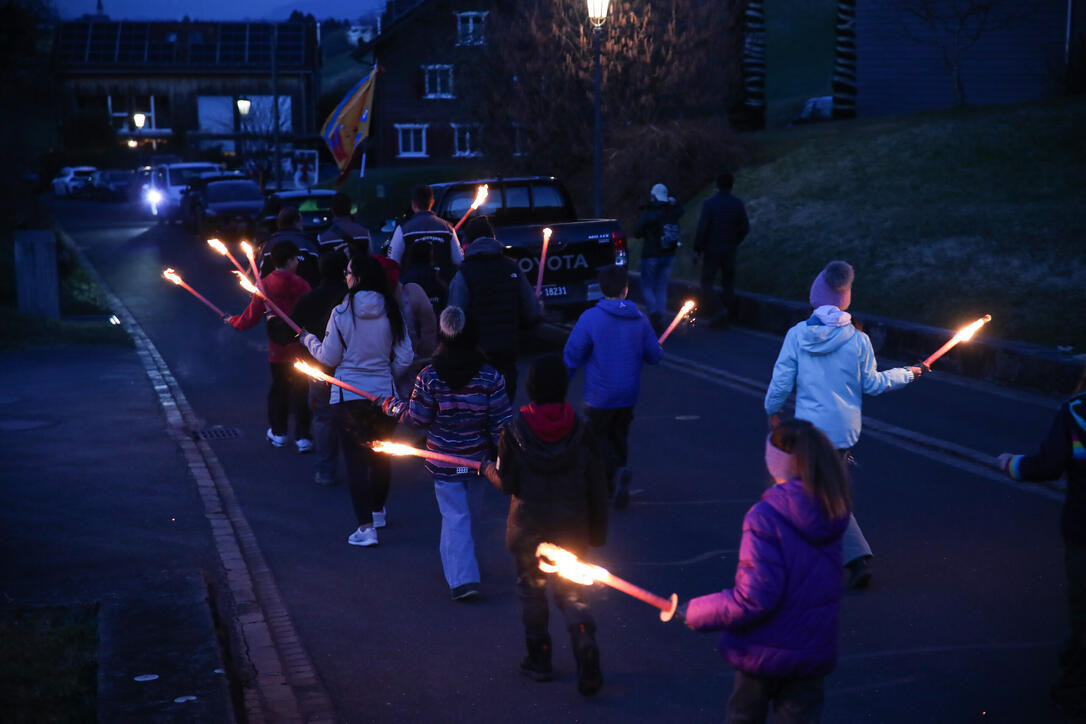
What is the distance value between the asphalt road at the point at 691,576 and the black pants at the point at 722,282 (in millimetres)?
4553

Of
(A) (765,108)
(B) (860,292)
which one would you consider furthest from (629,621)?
(A) (765,108)

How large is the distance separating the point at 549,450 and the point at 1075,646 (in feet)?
8.15

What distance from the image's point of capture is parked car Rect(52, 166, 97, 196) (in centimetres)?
7100

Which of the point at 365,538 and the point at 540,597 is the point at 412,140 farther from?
the point at 540,597

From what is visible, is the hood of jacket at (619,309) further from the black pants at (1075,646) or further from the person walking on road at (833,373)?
the black pants at (1075,646)

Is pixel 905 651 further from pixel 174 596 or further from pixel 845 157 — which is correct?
pixel 845 157

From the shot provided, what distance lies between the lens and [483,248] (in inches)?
393

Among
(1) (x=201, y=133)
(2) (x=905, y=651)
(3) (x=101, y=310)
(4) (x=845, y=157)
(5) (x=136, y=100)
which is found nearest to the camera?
(2) (x=905, y=651)

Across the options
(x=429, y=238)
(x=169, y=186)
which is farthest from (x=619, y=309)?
(x=169, y=186)

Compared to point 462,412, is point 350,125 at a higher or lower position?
higher

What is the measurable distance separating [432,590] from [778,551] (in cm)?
383

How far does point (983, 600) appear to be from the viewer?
24.1ft

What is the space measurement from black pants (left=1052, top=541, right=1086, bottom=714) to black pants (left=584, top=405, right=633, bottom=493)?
12.2 feet

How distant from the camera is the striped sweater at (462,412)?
7109 mm
